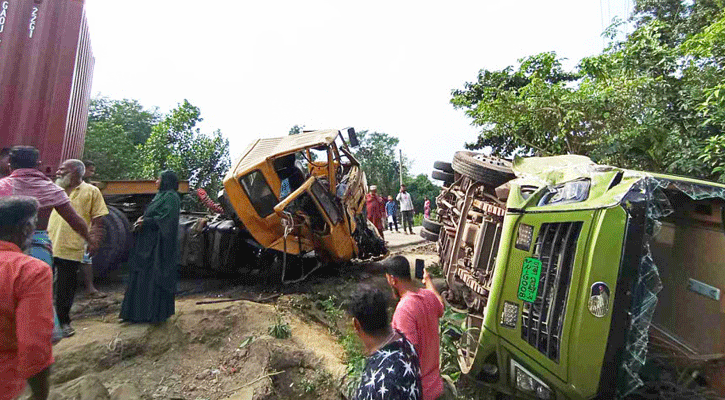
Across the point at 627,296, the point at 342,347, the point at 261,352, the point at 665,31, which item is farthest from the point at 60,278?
the point at 665,31

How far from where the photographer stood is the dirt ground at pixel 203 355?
10.1 feet

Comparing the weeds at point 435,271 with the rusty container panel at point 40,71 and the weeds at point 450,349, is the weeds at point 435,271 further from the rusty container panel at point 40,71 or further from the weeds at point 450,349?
the rusty container panel at point 40,71

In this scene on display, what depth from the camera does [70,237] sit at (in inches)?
141

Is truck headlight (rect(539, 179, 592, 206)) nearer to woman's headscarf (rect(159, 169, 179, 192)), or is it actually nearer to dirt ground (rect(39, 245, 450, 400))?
dirt ground (rect(39, 245, 450, 400))

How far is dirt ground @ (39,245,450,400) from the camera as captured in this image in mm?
3086

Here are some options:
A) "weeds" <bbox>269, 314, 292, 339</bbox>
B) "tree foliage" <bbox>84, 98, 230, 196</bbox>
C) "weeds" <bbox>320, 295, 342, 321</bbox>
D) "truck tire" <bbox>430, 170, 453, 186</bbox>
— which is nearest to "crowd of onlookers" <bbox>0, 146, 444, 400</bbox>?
"weeds" <bbox>269, 314, 292, 339</bbox>

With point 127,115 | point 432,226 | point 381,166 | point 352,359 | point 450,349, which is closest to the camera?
point 450,349

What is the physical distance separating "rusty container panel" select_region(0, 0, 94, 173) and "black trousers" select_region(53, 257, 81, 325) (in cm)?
124

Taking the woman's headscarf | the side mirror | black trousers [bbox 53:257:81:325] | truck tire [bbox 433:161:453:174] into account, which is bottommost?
black trousers [bbox 53:257:81:325]

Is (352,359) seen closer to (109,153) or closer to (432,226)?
(432,226)

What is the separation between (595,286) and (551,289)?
0.26 metres

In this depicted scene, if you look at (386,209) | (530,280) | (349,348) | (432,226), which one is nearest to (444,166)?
(432,226)

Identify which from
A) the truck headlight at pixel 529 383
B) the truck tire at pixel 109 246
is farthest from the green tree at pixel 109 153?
the truck headlight at pixel 529 383

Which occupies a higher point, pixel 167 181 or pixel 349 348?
pixel 167 181
